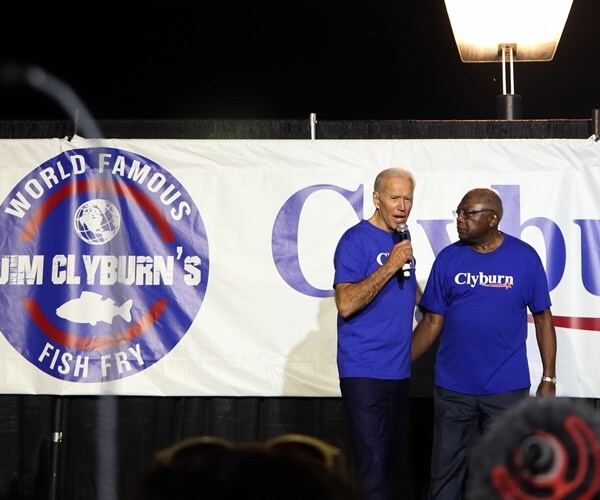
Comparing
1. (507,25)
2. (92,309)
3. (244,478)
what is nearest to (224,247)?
(92,309)

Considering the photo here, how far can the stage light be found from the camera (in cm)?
648

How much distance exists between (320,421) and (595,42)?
641 centimetres

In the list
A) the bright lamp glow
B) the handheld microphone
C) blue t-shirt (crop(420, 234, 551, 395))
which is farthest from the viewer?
the bright lamp glow

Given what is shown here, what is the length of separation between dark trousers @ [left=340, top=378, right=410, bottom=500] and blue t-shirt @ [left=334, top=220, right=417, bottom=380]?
2.3 inches

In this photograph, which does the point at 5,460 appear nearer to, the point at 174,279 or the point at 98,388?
the point at 98,388

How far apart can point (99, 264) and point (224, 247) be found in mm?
775

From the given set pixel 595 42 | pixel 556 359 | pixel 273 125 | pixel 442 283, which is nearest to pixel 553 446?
pixel 442 283

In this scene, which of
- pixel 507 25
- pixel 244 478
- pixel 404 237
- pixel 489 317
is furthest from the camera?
pixel 507 25

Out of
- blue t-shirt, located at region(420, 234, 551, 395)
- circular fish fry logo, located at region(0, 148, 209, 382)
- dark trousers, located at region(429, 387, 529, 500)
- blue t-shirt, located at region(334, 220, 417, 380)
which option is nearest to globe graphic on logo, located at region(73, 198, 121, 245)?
circular fish fry logo, located at region(0, 148, 209, 382)

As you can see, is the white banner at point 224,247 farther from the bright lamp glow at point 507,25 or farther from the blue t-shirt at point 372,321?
the blue t-shirt at point 372,321

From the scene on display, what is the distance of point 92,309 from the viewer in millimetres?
6598

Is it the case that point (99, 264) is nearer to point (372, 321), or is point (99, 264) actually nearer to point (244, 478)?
point (372, 321)

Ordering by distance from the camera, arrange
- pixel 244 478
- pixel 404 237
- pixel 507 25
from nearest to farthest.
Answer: pixel 244 478
pixel 404 237
pixel 507 25

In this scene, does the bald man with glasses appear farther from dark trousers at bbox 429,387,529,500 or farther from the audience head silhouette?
the audience head silhouette
